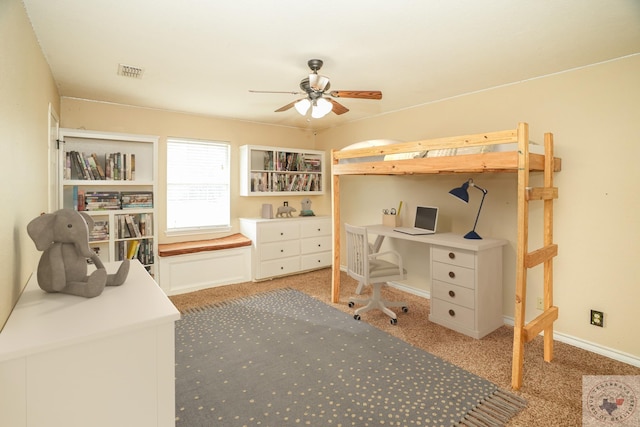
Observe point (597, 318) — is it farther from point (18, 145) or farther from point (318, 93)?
point (18, 145)

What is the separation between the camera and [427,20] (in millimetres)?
1858

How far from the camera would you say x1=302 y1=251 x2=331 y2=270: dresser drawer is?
15.2ft

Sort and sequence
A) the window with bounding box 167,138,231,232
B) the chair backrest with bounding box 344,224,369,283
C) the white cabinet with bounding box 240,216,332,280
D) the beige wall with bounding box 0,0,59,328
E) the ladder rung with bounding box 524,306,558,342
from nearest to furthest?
the beige wall with bounding box 0,0,59,328 → the ladder rung with bounding box 524,306,558,342 → the chair backrest with bounding box 344,224,369,283 → the window with bounding box 167,138,231,232 → the white cabinet with bounding box 240,216,332,280

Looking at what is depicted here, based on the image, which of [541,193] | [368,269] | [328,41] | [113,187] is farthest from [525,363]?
[113,187]

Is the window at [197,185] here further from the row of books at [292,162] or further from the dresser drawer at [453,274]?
the dresser drawer at [453,274]

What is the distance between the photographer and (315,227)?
471 centimetres

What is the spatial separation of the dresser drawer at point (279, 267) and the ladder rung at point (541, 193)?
3.10 meters

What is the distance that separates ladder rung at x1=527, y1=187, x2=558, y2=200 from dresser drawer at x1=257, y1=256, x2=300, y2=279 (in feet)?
10.2

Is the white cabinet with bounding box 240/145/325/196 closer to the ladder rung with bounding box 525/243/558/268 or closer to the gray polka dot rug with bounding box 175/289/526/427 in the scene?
the gray polka dot rug with bounding box 175/289/526/427

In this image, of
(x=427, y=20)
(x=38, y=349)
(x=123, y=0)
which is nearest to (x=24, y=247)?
(x=38, y=349)

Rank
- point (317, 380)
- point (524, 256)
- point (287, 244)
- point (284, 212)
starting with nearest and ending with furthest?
point (524, 256) → point (317, 380) → point (287, 244) → point (284, 212)

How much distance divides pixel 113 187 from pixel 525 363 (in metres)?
4.27

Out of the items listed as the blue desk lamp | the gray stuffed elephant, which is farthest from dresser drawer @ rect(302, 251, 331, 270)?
the gray stuffed elephant

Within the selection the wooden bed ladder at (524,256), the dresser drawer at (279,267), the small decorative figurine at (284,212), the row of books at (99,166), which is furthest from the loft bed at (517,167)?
the row of books at (99,166)
